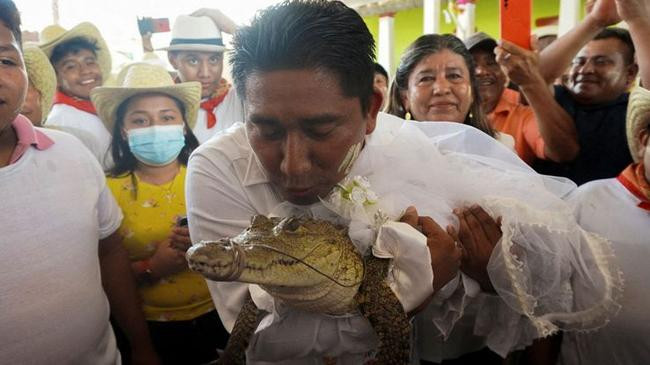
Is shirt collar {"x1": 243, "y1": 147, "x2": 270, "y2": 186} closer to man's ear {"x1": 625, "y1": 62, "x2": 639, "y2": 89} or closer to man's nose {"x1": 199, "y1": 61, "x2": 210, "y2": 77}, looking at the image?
man's nose {"x1": 199, "y1": 61, "x2": 210, "y2": 77}

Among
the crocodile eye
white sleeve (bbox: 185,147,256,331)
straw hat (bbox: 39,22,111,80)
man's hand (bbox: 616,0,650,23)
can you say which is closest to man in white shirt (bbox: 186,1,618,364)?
white sleeve (bbox: 185,147,256,331)

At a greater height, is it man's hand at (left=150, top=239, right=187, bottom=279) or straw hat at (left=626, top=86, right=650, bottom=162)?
straw hat at (left=626, top=86, right=650, bottom=162)

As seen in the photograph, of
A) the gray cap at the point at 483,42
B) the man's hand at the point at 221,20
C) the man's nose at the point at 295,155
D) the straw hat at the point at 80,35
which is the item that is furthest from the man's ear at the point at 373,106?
the man's hand at the point at 221,20

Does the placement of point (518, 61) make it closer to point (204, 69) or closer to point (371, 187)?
point (371, 187)

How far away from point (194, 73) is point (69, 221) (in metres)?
2.00

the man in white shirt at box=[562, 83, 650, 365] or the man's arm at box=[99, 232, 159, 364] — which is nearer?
the man in white shirt at box=[562, 83, 650, 365]

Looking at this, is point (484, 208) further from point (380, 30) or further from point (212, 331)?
point (380, 30)

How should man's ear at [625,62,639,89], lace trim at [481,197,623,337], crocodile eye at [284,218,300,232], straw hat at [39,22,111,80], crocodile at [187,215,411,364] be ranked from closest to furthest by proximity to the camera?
1. crocodile at [187,215,411,364]
2. crocodile eye at [284,218,300,232]
3. lace trim at [481,197,623,337]
4. man's ear at [625,62,639,89]
5. straw hat at [39,22,111,80]

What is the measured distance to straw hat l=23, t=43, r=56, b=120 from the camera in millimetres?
2145

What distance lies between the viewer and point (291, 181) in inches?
41.3

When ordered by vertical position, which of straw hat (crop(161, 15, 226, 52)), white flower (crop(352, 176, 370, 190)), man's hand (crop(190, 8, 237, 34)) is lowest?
white flower (crop(352, 176, 370, 190))

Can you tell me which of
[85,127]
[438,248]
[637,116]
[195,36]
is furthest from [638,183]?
[195,36]

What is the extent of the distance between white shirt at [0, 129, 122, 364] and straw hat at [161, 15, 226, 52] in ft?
5.82

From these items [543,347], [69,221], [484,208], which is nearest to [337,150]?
[484,208]
